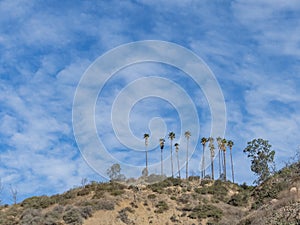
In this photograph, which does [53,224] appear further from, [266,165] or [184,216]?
[266,165]

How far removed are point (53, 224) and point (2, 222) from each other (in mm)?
7497

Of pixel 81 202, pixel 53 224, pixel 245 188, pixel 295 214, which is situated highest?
pixel 245 188

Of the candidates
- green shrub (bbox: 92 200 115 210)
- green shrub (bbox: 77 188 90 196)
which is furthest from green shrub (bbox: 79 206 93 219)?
green shrub (bbox: 77 188 90 196)

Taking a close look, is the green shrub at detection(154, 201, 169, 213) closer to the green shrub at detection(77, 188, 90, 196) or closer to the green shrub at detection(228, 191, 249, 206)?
the green shrub at detection(228, 191, 249, 206)

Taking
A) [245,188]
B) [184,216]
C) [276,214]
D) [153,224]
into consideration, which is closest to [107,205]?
[153,224]

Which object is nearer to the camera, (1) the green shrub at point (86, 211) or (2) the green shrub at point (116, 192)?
(1) the green shrub at point (86, 211)

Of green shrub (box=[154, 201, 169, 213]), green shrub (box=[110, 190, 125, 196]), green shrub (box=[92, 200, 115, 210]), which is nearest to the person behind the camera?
green shrub (box=[92, 200, 115, 210])

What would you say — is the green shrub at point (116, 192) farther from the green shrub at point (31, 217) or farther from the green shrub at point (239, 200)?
the green shrub at point (239, 200)

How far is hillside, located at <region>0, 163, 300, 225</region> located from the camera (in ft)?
176

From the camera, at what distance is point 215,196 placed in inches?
2598

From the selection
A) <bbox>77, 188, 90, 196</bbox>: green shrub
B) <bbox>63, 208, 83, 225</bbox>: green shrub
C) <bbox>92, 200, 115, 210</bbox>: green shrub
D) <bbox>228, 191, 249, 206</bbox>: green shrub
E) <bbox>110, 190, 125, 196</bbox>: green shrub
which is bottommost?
<bbox>63, 208, 83, 225</bbox>: green shrub

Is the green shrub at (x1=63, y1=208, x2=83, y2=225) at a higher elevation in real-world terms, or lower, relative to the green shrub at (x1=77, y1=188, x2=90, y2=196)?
lower

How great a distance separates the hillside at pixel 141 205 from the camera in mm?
53656

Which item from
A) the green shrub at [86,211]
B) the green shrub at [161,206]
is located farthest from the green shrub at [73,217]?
the green shrub at [161,206]
